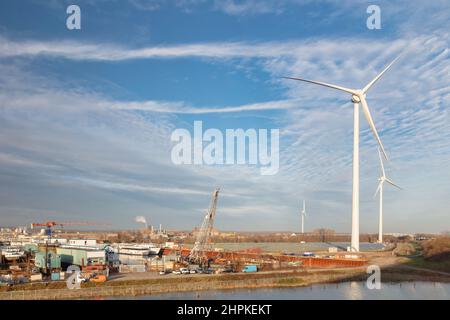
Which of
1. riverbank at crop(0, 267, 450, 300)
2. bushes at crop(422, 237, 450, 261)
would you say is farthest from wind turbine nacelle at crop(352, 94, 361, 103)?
bushes at crop(422, 237, 450, 261)

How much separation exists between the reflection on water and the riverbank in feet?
5.59

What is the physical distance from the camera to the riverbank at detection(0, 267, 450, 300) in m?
35.1

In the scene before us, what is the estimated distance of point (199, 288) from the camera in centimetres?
4084

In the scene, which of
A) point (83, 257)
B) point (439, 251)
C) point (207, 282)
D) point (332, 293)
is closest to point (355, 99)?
point (439, 251)

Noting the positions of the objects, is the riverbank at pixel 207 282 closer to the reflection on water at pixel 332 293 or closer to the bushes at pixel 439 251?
the reflection on water at pixel 332 293

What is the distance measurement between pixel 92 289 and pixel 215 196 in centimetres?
3560

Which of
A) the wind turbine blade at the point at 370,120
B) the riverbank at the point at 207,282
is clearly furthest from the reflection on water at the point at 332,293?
the wind turbine blade at the point at 370,120

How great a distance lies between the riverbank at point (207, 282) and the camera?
Result: 115ft

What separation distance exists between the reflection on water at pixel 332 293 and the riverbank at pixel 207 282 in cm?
170

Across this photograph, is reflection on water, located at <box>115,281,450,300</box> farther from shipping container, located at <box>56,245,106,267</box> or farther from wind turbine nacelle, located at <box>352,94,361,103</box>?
wind turbine nacelle, located at <box>352,94,361,103</box>

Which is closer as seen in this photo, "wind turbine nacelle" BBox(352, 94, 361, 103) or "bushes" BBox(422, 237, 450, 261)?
"wind turbine nacelle" BBox(352, 94, 361, 103)
